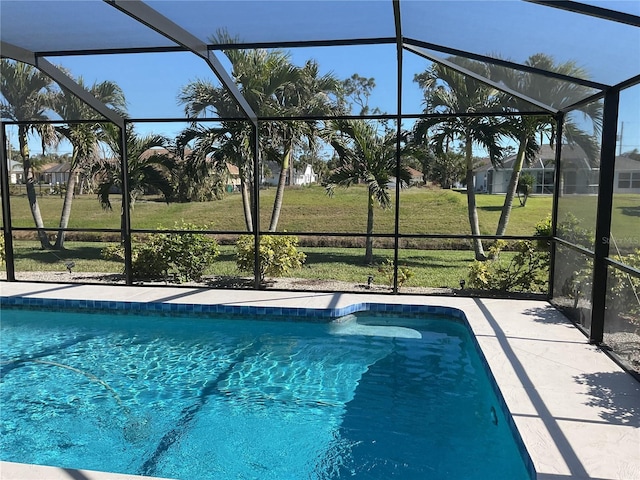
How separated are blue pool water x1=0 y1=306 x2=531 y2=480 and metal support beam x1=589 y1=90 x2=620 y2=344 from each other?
112 centimetres

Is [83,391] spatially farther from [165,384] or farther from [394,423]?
[394,423]

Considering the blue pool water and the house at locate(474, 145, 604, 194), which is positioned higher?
the house at locate(474, 145, 604, 194)

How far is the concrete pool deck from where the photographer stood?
2.60 metres

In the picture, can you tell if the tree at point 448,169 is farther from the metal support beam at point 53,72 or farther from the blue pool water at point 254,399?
the metal support beam at point 53,72

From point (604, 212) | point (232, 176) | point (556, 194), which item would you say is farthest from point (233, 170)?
point (604, 212)

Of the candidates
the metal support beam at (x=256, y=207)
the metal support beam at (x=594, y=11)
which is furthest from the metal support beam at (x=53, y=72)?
the metal support beam at (x=594, y=11)

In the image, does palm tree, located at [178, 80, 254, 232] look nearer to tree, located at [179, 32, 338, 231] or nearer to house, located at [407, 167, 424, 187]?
tree, located at [179, 32, 338, 231]

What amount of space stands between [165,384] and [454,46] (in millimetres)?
4142

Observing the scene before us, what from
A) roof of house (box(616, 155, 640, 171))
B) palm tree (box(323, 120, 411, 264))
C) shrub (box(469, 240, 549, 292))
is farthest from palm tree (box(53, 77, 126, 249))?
roof of house (box(616, 155, 640, 171))

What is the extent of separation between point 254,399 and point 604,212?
3.37m

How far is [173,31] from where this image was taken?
4434 millimetres

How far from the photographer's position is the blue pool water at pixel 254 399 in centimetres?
309

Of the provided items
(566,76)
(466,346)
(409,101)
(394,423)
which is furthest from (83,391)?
(409,101)

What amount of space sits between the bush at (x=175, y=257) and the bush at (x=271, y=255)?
580mm
